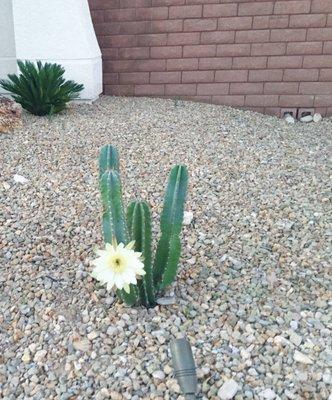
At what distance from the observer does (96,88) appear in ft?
17.9

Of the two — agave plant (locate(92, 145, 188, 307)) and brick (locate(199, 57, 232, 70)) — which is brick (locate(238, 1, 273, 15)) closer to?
brick (locate(199, 57, 232, 70))

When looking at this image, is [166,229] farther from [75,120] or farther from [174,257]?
[75,120]

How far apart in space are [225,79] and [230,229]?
332cm

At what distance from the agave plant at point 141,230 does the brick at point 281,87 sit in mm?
3967

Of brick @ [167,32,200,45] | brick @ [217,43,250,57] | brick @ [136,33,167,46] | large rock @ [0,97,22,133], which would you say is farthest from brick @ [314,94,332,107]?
large rock @ [0,97,22,133]

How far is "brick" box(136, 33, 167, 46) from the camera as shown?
219 inches

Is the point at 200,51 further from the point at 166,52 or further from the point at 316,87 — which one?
the point at 316,87

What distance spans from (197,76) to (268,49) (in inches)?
35.7

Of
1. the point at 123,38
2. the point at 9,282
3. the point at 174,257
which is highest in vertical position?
the point at 123,38

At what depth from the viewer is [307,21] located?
5.22 metres

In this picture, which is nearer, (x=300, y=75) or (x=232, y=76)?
(x=300, y=75)

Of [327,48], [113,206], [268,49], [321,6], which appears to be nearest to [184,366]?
[113,206]

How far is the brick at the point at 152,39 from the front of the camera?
557 centimetres

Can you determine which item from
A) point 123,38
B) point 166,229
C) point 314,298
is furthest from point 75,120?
point 314,298
